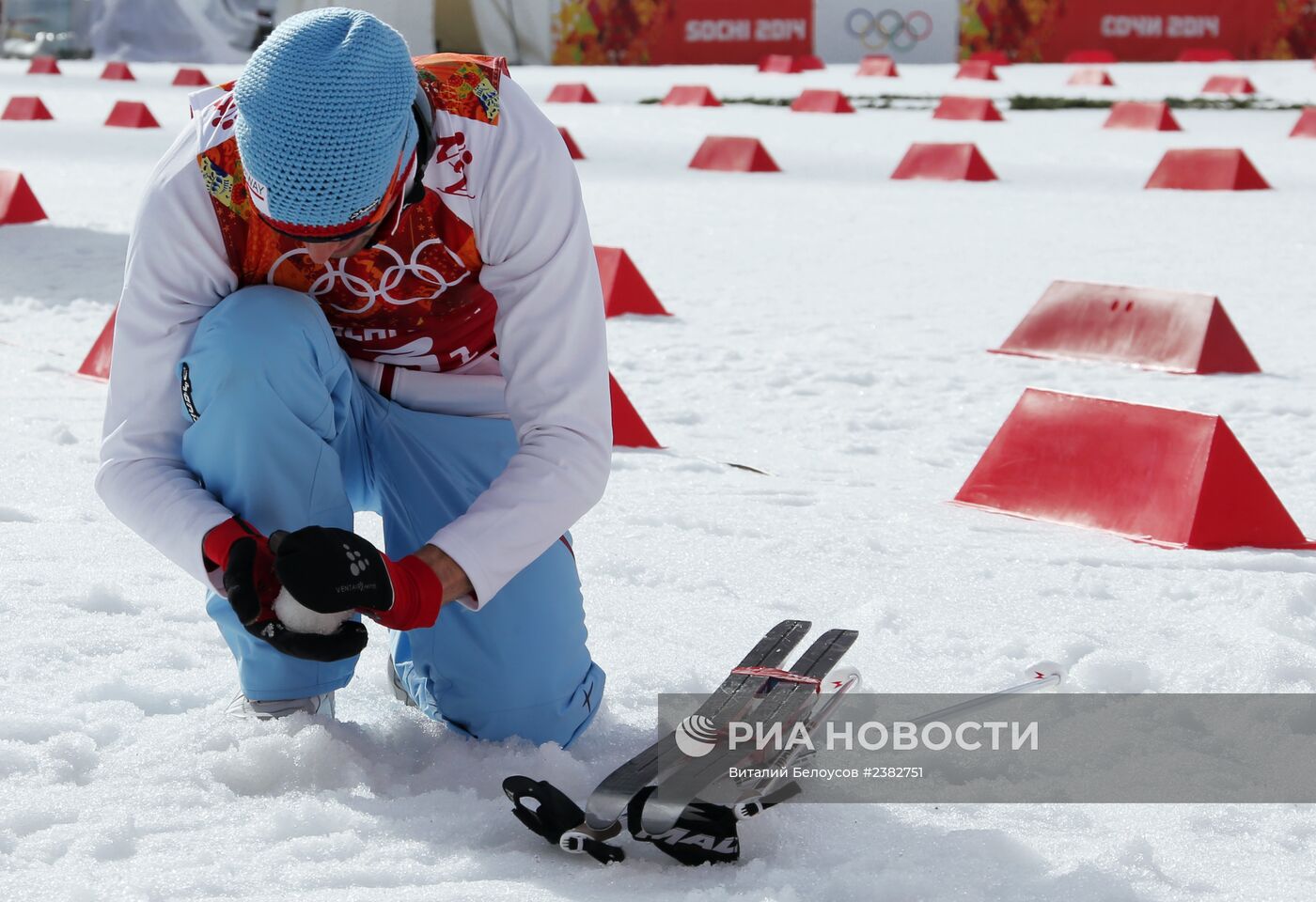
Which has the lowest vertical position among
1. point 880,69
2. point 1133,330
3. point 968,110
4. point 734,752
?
point 880,69

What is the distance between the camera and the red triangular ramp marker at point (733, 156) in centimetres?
862

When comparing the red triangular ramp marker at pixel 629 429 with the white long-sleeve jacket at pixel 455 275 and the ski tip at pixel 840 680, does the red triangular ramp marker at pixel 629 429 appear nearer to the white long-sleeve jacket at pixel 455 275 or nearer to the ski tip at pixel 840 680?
the ski tip at pixel 840 680

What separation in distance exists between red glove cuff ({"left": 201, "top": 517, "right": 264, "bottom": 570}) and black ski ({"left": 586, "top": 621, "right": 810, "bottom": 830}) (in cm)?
47

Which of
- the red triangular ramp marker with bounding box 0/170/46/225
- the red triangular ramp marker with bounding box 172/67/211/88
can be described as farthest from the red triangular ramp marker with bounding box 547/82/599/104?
the red triangular ramp marker with bounding box 0/170/46/225

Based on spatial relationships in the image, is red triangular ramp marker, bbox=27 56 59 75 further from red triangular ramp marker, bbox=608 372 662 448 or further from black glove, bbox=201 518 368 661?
black glove, bbox=201 518 368 661

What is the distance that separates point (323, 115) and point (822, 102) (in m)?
10.6

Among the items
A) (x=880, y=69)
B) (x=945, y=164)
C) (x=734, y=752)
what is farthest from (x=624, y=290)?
(x=880, y=69)

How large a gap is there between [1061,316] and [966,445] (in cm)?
112

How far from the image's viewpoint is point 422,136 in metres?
1.73

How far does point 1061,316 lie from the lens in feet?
14.7

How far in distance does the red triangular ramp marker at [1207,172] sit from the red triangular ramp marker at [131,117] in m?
6.41

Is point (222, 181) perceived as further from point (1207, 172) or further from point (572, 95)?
point (572, 95)


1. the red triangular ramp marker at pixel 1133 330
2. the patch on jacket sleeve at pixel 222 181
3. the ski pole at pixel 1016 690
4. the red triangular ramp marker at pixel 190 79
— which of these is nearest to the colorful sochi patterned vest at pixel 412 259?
the patch on jacket sleeve at pixel 222 181

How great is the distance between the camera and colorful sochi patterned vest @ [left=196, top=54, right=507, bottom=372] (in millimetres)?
1756
